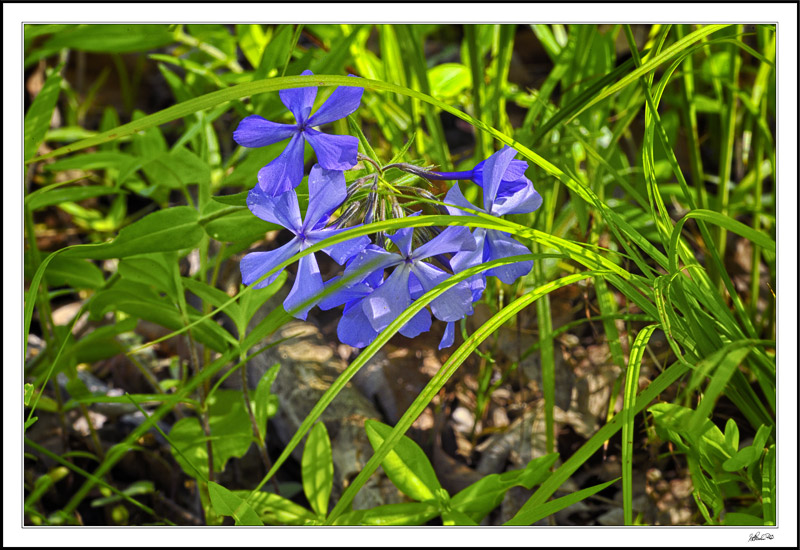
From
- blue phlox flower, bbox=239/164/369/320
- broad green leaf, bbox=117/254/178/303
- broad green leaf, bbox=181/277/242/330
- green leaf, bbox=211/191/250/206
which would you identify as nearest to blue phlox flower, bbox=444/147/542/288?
blue phlox flower, bbox=239/164/369/320

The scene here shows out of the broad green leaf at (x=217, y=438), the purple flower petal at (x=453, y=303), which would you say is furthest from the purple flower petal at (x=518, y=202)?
the broad green leaf at (x=217, y=438)

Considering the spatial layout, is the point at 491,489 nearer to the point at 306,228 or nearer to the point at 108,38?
the point at 306,228

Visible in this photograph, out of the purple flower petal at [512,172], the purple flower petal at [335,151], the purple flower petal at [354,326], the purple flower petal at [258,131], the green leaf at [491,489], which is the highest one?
the purple flower petal at [258,131]

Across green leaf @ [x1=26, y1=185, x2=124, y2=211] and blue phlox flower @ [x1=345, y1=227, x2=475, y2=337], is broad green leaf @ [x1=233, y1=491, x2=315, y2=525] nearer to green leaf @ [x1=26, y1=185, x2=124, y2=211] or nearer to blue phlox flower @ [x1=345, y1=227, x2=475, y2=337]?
blue phlox flower @ [x1=345, y1=227, x2=475, y2=337]

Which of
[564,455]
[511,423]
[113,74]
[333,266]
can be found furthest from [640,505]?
[113,74]

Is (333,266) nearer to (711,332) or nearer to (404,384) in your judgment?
(404,384)

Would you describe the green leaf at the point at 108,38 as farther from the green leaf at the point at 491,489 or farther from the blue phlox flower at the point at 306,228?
the green leaf at the point at 491,489

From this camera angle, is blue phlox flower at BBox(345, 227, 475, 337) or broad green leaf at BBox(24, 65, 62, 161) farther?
broad green leaf at BBox(24, 65, 62, 161)
